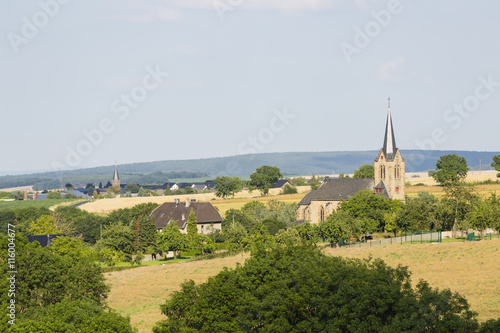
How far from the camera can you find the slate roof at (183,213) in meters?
90.2

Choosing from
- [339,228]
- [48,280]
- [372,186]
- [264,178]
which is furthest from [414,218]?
[264,178]

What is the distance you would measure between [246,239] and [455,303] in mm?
51076

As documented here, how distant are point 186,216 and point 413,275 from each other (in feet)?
163

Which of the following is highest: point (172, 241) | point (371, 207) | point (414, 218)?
point (371, 207)

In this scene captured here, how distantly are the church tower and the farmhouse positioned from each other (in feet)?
87.4

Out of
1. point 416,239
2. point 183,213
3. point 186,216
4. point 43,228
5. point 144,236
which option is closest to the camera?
point 416,239

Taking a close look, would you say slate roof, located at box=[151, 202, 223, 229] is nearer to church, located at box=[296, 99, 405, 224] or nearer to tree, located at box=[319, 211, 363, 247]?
church, located at box=[296, 99, 405, 224]

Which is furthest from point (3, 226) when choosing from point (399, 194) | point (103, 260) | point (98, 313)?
point (98, 313)

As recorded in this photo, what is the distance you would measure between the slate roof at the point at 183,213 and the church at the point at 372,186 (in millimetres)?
→ 14298

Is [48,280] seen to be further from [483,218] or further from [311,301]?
[483,218]

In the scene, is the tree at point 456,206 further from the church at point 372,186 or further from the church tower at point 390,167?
the church tower at point 390,167

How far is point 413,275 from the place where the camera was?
153ft

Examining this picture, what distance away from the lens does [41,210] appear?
105m

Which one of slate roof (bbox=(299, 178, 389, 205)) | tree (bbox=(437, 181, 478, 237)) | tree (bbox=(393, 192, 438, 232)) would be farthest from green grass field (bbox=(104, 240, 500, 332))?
slate roof (bbox=(299, 178, 389, 205))
